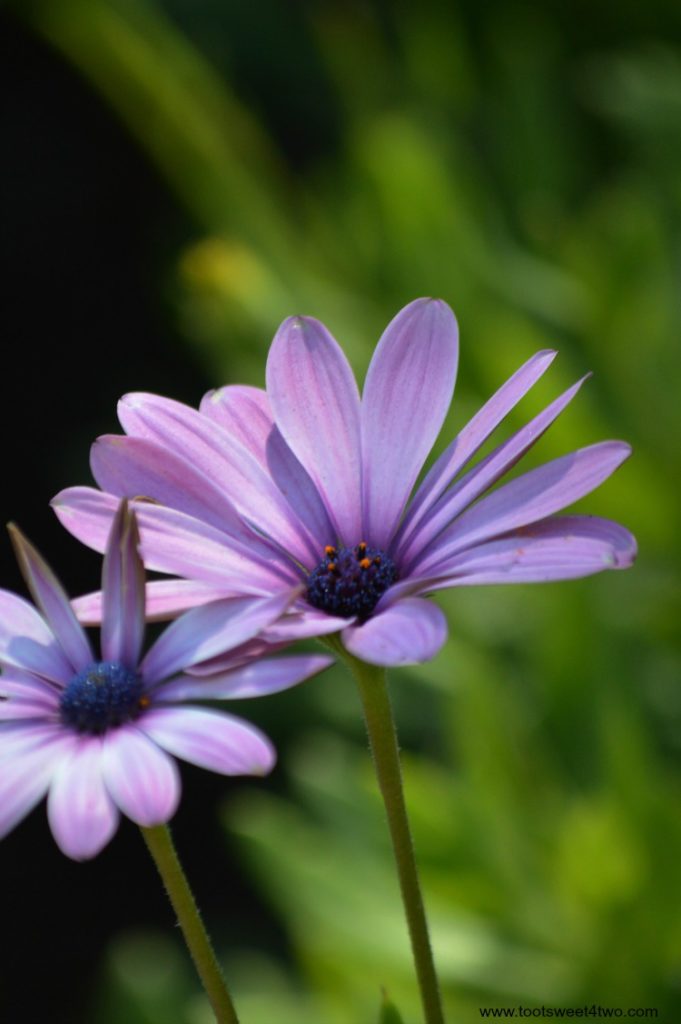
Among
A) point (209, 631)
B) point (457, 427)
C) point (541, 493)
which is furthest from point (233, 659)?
point (457, 427)

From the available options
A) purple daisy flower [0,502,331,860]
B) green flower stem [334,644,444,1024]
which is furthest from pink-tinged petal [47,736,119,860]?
green flower stem [334,644,444,1024]

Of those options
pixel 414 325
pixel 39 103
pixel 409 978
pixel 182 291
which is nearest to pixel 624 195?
pixel 182 291

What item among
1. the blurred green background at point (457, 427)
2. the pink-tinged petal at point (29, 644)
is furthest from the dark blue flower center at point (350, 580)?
the blurred green background at point (457, 427)

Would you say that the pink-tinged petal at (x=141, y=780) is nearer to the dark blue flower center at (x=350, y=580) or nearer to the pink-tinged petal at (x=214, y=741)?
the pink-tinged petal at (x=214, y=741)

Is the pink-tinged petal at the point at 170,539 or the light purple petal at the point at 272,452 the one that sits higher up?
the light purple petal at the point at 272,452

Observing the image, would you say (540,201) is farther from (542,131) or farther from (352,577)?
(352,577)

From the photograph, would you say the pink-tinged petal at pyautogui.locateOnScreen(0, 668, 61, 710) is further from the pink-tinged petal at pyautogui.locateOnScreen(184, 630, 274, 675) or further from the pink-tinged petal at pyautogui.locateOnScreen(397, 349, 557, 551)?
the pink-tinged petal at pyautogui.locateOnScreen(397, 349, 557, 551)
